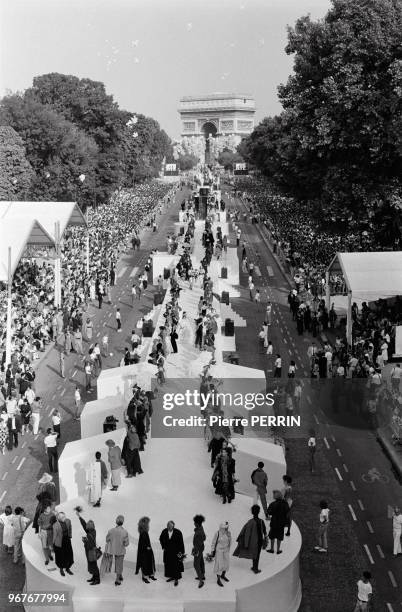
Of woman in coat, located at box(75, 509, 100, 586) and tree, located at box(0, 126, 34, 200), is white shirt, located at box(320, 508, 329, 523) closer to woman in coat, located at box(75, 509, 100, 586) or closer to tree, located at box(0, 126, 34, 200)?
woman in coat, located at box(75, 509, 100, 586)

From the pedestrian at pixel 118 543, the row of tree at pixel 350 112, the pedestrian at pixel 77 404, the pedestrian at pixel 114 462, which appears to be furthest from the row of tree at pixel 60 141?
the pedestrian at pixel 118 543

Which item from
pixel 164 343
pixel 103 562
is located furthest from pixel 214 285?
pixel 103 562

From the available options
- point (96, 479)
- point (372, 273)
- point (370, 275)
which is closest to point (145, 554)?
point (96, 479)

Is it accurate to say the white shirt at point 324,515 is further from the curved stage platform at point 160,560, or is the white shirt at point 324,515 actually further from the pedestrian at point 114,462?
the pedestrian at point 114,462

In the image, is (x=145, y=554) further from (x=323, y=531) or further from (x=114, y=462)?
(x=323, y=531)

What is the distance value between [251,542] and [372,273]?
825 inches

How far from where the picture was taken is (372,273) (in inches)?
1398

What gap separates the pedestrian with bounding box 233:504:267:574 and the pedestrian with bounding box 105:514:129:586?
1992mm

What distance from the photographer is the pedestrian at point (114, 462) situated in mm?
19203

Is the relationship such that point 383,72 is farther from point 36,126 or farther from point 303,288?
point 36,126

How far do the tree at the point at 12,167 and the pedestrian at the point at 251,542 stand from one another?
166 feet

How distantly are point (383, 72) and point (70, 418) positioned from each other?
23.8m

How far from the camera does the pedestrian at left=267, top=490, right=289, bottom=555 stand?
16.7 metres

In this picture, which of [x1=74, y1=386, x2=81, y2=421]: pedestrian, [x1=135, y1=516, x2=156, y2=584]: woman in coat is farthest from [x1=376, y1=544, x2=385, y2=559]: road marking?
[x1=74, y1=386, x2=81, y2=421]: pedestrian
